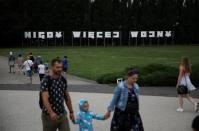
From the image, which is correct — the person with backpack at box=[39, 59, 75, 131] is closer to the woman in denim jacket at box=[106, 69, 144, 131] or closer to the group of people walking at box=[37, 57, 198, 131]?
the group of people walking at box=[37, 57, 198, 131]

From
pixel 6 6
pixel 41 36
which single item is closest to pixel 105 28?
pixel 41 36

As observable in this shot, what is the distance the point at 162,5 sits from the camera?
362 ft

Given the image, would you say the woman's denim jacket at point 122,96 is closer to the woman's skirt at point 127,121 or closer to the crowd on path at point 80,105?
the crowd on path at point 80,105

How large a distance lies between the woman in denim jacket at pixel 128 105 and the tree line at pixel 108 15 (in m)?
91.1

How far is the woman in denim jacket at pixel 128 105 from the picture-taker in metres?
9.56

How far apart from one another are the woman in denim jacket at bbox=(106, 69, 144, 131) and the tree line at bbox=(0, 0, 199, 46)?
91.1 metres

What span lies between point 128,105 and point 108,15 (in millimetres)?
98457

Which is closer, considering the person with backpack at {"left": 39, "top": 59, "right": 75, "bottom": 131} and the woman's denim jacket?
the person with backpack at {"left": 39, "top": 59, "right": 75, "bottom": 131}

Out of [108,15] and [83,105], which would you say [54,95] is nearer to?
[83,105]

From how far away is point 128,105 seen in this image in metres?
9.60

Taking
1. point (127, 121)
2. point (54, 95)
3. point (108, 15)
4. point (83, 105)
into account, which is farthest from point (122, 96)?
point (108, 15)

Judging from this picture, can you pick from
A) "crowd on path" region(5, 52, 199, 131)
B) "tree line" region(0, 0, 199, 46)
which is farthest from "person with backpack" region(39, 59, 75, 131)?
"tree line" region(0, 0, 199, 46)

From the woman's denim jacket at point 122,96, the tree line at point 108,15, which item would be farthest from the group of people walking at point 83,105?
the tree line at point 108,15

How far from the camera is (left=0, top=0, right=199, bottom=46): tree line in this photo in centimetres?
10350
